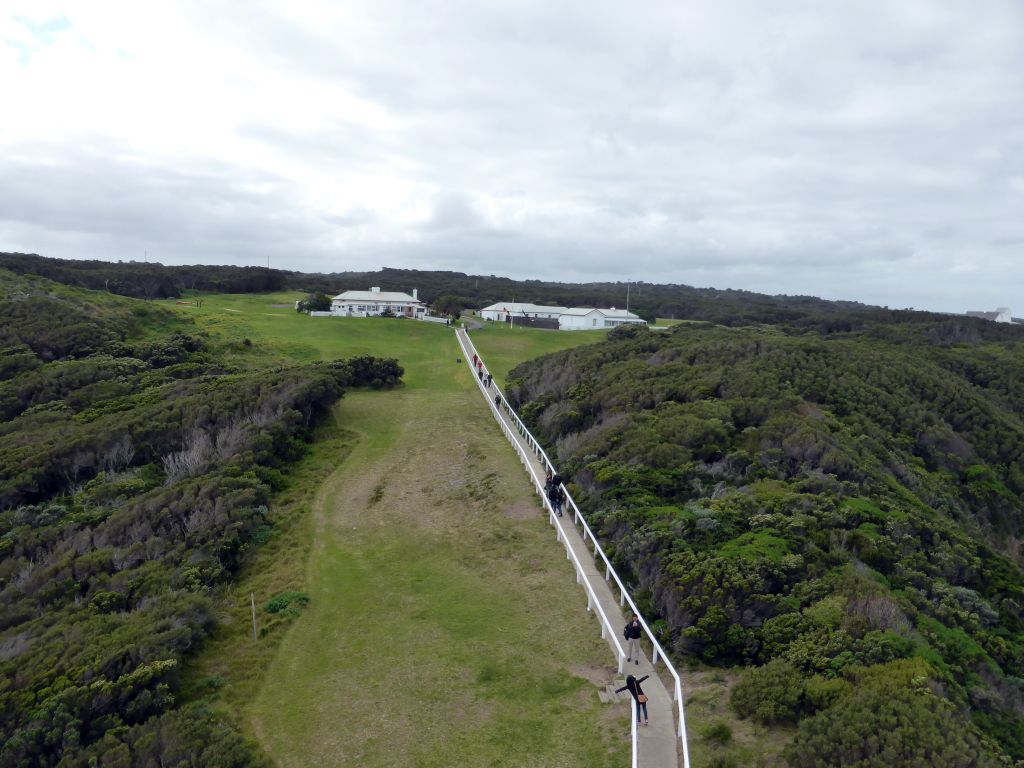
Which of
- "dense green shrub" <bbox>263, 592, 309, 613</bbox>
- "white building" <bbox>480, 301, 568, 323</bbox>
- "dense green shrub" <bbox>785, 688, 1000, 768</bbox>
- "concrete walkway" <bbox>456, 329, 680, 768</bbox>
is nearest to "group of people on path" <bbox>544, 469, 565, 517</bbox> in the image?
"concrete walkway" <bbox>456, 329, 680, 768</bbox>

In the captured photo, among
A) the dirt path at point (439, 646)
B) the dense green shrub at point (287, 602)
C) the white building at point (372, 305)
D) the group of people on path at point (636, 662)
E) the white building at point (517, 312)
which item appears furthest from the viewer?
the white building at point (517, 312)

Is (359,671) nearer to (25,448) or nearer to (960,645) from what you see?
(960,645)

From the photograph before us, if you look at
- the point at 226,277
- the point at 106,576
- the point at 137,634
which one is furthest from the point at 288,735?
the point at 226,277

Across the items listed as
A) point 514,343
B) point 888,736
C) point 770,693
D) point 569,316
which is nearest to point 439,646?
point 770,693

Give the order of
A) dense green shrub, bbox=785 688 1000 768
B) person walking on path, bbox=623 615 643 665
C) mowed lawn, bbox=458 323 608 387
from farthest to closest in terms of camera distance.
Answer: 1. mowed lawn, bbox=458 323 608 387
2. person walking on path, bbox=623 615 643 665
3. dense green shrub, bbox=785 688 1000 768

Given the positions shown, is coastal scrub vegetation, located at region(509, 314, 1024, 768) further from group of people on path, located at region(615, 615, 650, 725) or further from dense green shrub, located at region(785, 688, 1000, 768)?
group of people on path, located at region(615, 615, 650, 725)

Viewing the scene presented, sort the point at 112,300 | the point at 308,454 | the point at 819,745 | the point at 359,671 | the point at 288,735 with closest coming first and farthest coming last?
the point at 819,745, the point at 288,735, the point at 359,671, the point at 308,454, the point at 112,300

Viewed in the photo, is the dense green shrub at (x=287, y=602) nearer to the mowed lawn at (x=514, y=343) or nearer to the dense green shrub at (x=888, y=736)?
the dense green shrub at (x=888, y=736)

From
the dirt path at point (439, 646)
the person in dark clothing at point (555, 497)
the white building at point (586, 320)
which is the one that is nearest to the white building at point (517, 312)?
the white building at point (586, 320)
